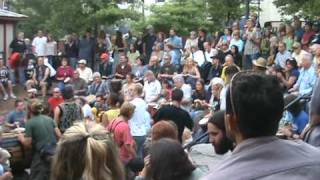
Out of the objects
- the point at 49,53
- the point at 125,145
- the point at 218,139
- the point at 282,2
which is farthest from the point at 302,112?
the point at 49,53

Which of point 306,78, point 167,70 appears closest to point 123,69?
point 167,70

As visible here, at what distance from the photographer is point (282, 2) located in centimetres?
2311

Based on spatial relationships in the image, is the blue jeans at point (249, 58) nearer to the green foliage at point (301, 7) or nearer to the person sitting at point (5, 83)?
the green foliage at point (301, 7)

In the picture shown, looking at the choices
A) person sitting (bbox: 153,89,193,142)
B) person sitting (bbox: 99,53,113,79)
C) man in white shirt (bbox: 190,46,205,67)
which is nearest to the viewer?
person sitting (bbox: 153,89,193,142)

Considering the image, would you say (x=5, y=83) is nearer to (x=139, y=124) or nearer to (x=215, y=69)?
(x=215, y=69)

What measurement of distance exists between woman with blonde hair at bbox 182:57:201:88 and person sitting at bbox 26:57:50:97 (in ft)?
17.9

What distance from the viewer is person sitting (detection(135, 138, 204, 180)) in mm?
4426

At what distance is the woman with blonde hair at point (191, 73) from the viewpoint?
16.7 m

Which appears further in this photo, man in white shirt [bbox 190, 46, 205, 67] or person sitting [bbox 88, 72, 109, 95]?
man in white shirt [bbox 190, 46, 205, 67]

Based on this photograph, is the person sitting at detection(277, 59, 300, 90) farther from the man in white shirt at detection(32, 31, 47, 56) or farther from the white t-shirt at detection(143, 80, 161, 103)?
the man in white shirt at detection(32, 31, 47, 56)

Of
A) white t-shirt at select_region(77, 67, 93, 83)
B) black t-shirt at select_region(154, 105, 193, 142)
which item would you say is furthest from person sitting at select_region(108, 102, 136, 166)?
white t-shirt at select_region(77, 67, 93, 83)

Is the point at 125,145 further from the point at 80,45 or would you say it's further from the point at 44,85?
the point at 80,45

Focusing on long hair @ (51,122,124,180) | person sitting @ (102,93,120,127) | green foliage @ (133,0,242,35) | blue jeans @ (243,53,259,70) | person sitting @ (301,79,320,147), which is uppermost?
green foliage @ (133,0,242,35)

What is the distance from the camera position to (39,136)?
31.7 ft
